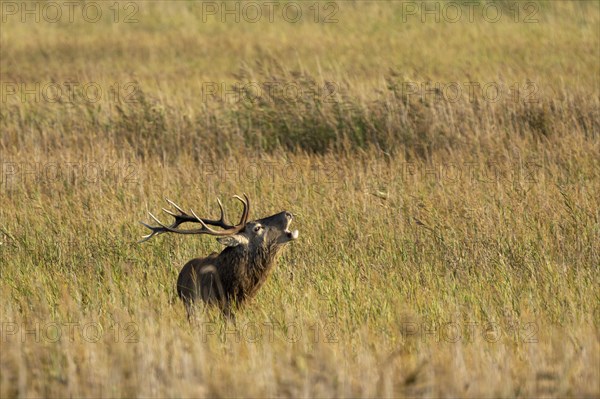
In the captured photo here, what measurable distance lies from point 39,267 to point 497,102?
5738mm

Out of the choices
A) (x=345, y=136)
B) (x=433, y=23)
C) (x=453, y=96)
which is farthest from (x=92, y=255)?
(x=433, y=23)

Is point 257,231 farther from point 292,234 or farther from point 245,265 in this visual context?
point 292,234

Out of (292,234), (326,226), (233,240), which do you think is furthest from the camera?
(326,226)

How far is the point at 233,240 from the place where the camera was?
236 inches

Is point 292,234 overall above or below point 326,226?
above

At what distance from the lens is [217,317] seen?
568 cm

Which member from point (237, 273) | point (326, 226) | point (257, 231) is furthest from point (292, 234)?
point (326, 226)

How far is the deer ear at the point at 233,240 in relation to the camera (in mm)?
5973

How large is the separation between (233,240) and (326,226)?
1772 millimetres

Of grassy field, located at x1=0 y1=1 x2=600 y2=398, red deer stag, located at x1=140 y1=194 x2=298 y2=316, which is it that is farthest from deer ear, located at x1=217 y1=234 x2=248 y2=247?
grassy field, located at x1=0 y1=1 x2=600 y2=398

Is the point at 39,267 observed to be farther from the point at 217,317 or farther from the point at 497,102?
the point at 497,102

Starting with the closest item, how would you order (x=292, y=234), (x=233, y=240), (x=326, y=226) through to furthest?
1. (x=292, y=234)
2. (x=233, y=240)
3. (x=326, y=226)

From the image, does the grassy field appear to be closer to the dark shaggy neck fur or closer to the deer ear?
the dark shaggy neck fur

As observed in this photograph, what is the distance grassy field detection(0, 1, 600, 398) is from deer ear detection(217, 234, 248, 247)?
366mm
